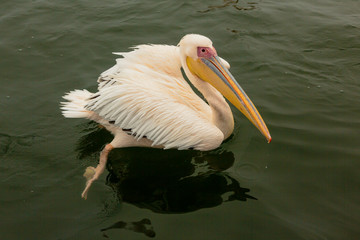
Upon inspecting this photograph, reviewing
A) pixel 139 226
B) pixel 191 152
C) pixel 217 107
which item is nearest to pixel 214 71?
pixel 217 107

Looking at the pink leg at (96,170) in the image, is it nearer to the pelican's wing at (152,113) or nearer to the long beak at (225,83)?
the pelican's wing at (152,113)

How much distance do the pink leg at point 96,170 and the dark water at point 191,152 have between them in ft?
0.28

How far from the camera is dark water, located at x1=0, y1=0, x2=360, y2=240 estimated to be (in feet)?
10.5

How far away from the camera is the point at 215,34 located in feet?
19.3

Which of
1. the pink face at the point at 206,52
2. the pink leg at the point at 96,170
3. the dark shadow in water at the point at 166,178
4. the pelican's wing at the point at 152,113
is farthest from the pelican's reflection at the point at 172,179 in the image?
the pink face at the point at 206,52

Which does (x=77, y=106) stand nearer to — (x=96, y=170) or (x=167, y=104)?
(x=96, y=170)

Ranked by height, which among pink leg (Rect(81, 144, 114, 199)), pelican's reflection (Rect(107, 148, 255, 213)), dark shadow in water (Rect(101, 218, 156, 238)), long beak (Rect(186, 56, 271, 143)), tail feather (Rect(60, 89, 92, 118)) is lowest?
dark shadow in water (Rect(101, 218, 156, 238))

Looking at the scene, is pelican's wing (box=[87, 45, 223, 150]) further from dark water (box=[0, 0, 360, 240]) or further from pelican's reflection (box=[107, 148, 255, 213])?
dark water (box=[0, 0, 360, 240])

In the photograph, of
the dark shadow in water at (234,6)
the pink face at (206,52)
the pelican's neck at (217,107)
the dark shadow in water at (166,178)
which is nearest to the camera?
the dark shadow in water at (166,178)

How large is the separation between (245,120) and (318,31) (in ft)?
8.34

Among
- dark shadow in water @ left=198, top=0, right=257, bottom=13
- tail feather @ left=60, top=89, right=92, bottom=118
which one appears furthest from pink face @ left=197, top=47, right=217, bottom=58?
dark shadow in water @ left=198, top=0, right=257, bottom=13

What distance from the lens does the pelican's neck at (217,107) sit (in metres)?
3.73

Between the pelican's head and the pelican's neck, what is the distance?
102 millimetres

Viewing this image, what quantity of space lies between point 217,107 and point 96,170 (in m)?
1.36
